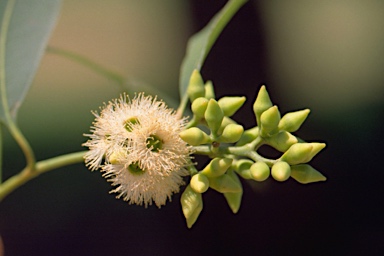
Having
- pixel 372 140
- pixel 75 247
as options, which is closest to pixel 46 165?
pixel 372 140

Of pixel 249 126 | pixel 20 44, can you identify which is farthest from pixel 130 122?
pixel 249 126

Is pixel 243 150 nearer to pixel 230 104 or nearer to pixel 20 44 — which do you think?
pixel 230 104

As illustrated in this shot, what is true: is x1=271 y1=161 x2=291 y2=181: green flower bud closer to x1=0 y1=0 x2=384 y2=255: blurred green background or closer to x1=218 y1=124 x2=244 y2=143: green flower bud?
x1=218 y1=124 x2=244 y2=143: green flower bud

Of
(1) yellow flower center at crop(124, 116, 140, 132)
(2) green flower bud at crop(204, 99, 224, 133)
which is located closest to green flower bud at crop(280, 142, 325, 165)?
(2) green flower bud at crop(204, 99, 224, 133)

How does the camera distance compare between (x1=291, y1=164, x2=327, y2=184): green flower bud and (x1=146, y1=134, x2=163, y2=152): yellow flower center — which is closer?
(x1=291, y1=164, x2=327, y2=184): green flower bud

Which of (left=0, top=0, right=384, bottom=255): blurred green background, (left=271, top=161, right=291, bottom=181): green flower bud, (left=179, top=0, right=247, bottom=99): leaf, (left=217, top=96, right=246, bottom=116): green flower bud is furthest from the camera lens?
(left=0, top=0, right=384, bottom=255): blurred green background

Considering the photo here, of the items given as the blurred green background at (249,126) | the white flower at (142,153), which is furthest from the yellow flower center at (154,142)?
the blurred green background at (249,126)

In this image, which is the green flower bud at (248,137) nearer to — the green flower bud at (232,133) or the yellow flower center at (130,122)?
the green flower bud at (232,133)
